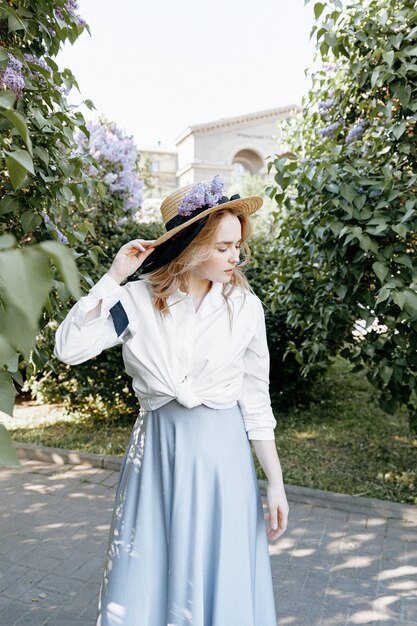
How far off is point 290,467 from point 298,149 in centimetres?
263

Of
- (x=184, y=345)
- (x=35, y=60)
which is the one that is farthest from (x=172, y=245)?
(x=35, y=60)

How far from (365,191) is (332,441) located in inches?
119

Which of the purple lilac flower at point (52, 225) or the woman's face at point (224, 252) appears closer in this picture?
the woman's face at point (224, 252)

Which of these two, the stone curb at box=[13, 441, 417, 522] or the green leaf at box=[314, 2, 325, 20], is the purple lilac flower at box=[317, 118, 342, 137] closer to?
the green leaf at box=[314, 2, 325, 20]

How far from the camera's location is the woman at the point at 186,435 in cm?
169

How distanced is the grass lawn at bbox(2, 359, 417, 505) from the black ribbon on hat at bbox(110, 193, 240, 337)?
2.89m

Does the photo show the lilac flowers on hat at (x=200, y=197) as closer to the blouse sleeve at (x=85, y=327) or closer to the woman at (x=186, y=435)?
the woman at (x=186, y=435)

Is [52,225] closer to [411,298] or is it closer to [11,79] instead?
[11,79]

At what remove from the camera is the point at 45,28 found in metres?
2.15

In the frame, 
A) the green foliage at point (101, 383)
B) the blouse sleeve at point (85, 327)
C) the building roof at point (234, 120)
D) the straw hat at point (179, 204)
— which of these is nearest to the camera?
the blouse sleeve at point (85, 327)

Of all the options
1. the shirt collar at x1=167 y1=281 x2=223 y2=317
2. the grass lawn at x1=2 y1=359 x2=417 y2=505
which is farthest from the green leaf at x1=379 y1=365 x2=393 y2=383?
the shirt collar at x1=167 y1=281 x2=223 y2=317

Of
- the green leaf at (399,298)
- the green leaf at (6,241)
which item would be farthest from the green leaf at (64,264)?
the green leaf at (399,298)

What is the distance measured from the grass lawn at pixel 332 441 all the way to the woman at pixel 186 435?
2610mm

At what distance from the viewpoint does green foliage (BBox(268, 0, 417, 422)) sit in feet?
9.53
